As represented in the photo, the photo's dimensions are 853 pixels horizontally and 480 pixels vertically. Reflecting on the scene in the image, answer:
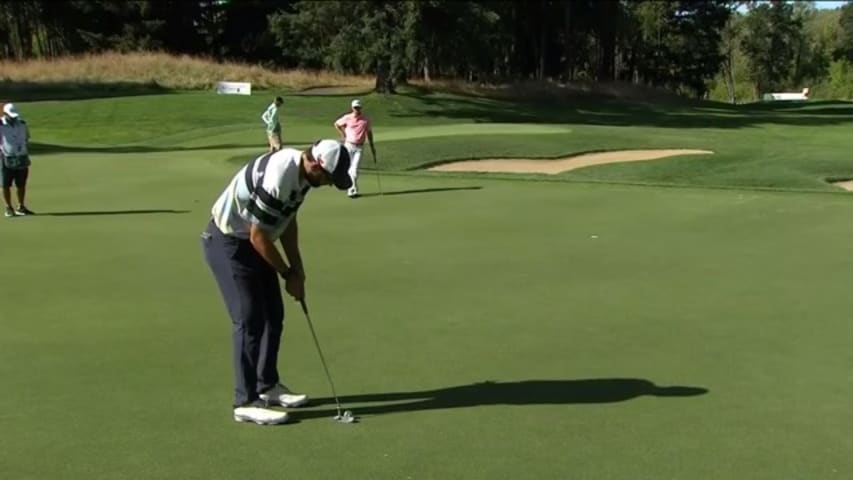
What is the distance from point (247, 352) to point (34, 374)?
178 centimetres

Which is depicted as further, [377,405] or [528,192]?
[528,192]

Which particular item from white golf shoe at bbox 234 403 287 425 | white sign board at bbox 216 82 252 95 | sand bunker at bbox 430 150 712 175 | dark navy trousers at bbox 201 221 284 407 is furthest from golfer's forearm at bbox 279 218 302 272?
white sign board at bbox 216 82 252 95

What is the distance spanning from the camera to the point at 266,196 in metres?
5.14

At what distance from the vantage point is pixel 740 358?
672 centimetres

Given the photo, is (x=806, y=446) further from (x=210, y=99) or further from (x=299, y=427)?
(x=210, y=99)

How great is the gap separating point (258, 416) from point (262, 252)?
98 cm

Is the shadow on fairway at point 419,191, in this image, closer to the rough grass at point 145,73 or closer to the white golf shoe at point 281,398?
the white golf shoe at point 281,398

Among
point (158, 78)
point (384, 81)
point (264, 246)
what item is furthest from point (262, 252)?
point (158, 78)

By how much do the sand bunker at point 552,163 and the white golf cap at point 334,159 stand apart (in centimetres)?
1599

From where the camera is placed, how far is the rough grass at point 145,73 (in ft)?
165

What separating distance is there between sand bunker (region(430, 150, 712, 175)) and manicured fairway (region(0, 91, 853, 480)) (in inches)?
275

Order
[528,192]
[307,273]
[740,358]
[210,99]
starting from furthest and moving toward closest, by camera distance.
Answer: [210,99]
[528,192]
[307,273]
[740,358]

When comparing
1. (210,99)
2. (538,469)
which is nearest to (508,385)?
(538,469)

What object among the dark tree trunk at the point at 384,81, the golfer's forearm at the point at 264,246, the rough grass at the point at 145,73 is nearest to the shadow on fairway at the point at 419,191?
the golfer's forearm at the point at 264,246
